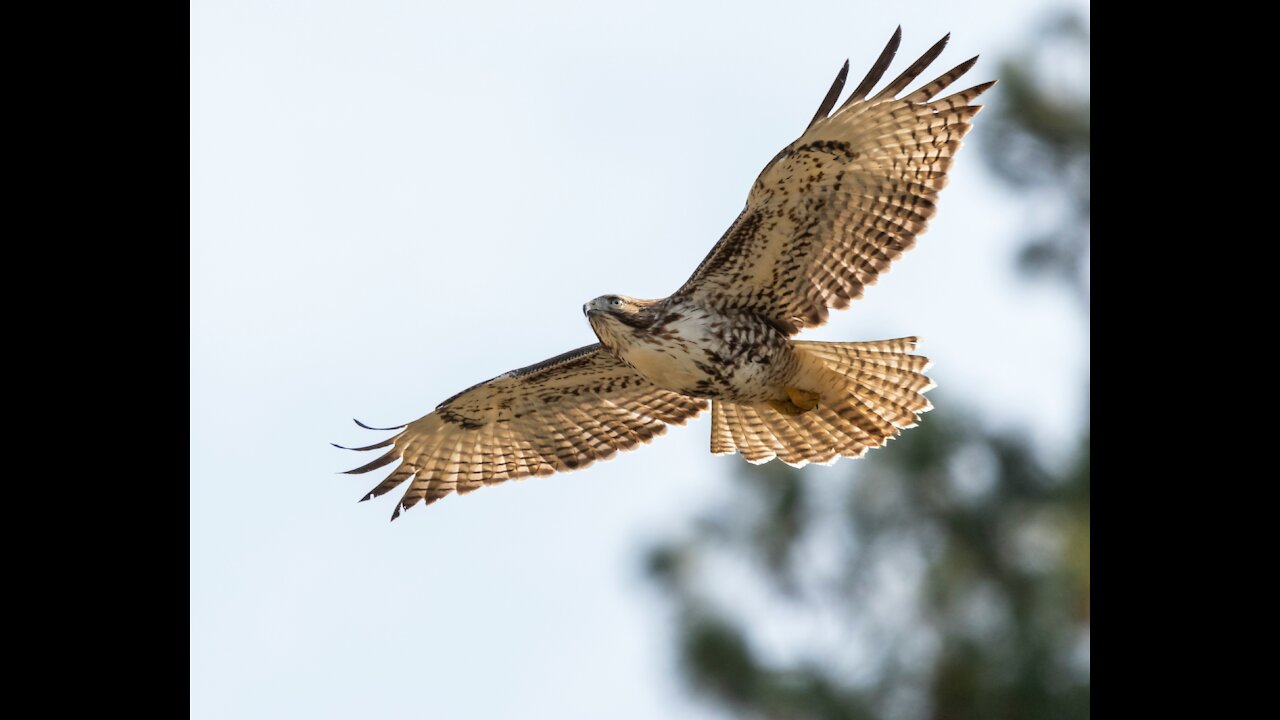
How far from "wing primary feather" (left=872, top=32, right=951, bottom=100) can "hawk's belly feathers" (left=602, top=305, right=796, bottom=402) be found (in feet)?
3.92

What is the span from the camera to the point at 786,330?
7438mm

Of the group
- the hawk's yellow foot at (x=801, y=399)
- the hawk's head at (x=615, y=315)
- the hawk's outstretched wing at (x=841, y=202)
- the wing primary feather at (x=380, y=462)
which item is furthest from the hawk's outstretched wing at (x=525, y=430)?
the hawk's outstretched wing at (x=841, y=202)

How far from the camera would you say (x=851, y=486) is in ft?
41.8

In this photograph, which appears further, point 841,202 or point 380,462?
point 380,462

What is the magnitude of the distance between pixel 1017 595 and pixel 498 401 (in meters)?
5.31

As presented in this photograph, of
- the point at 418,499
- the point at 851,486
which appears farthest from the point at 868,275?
the point at 851,486

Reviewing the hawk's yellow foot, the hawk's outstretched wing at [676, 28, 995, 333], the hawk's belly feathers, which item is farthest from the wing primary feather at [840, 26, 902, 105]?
the hawk's yellow foot

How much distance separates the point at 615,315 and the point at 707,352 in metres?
0.44

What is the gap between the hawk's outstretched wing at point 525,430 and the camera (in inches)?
320

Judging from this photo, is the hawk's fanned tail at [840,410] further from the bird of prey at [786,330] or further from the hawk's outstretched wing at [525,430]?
the hawk's outstretched wing at [525,430]

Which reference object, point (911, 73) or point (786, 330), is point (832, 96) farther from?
point (786, 330)

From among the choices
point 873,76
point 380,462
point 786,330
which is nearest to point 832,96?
point 873,76

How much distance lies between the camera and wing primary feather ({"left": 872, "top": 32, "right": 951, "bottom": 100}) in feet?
21.8
